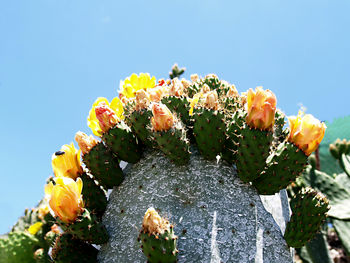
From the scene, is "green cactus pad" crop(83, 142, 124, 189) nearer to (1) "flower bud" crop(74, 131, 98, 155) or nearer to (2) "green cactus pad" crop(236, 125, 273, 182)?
(1) "flower bud" crop(74, 131, 98, 155)

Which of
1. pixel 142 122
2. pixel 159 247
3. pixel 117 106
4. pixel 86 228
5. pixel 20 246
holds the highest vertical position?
pixel 117 106

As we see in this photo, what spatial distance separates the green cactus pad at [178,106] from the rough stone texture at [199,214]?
6.4 inches

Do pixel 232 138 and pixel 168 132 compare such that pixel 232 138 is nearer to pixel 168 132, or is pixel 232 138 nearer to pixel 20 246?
pixel 168 132

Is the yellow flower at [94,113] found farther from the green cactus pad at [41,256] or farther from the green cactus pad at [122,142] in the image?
the green cactus pad at [41,256]

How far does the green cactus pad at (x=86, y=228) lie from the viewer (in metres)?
1.25

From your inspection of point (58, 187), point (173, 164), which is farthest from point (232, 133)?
point (58, 187)

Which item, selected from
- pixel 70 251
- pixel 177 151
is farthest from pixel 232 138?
pixel 70 251

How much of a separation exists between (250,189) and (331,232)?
11.3 ft

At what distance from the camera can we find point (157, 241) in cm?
107

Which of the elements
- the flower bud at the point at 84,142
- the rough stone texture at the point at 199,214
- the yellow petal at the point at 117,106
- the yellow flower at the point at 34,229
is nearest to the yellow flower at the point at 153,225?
the rough stone texture at the point at 199,214

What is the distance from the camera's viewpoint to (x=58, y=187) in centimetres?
124

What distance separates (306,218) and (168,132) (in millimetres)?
604

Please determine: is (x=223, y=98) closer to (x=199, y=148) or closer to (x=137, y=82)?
(x=199, y=148)

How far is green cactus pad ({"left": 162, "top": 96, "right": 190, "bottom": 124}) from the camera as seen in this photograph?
150 cm
